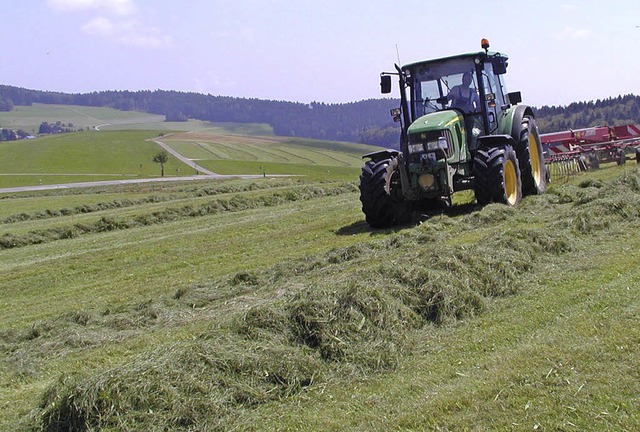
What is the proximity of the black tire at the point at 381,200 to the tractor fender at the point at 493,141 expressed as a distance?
1763 mm

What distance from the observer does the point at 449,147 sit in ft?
42.3

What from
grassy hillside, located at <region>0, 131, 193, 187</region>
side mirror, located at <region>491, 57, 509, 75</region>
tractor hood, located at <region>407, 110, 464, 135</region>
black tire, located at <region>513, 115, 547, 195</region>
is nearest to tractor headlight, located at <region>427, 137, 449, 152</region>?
tractor hood, located at <region>407, 110, 464, 135</region>

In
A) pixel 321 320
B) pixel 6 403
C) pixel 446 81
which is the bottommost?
pixel 6 403

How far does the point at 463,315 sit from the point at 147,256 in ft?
27.8

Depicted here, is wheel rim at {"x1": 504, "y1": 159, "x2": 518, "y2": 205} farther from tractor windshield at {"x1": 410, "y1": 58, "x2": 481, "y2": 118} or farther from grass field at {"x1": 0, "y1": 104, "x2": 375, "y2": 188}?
grass field at {"x1": 0, "y1": 104, "x2": 375, "y2": 188}

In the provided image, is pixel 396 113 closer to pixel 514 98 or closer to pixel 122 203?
pixel 514 98

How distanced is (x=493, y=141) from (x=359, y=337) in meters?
8.76

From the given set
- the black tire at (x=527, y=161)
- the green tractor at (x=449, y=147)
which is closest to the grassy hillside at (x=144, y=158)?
the black tire at (x=527, y=161)

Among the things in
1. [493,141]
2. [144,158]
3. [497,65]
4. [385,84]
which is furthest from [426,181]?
[144,158]

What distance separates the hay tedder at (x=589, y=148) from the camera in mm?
21016

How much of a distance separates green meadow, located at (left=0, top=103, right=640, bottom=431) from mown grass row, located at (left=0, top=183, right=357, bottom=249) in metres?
5.60

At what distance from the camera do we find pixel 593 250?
8555mm

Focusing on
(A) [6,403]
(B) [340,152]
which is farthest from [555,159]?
(B) [340,152]

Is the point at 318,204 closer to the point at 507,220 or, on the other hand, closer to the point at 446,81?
the point at 446,81
